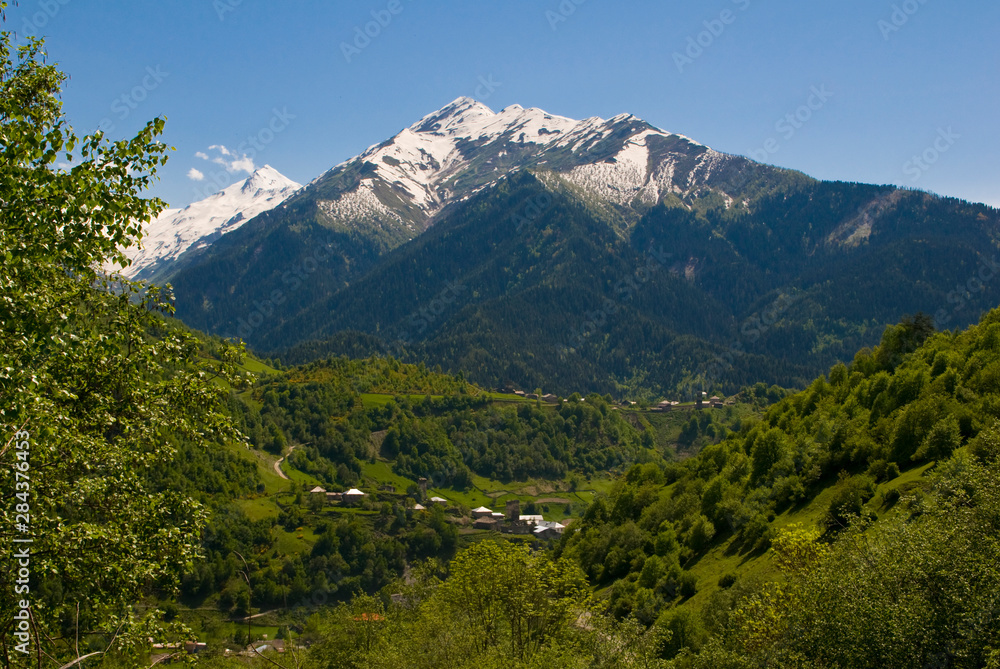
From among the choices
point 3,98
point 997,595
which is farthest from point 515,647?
point 3,98

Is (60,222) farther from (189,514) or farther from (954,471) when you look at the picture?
(954,471)

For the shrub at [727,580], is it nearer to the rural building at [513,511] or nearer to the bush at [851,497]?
the bush at [851,497]

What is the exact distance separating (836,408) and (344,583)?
111481 mm

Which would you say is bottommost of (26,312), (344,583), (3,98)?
(344,583)

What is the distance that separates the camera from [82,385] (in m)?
14.2

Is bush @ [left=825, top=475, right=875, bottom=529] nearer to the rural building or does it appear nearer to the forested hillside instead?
the forested hillside

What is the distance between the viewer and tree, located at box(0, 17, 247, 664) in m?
12.2

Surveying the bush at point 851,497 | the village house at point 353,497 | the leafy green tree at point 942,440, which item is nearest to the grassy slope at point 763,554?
the bush at point 851,497

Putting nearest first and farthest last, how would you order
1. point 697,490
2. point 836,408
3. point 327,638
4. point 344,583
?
point 327,638, point 836,408, point 697,490, point 344,583

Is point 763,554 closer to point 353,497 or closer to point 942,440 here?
point 942,440

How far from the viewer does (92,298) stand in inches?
584

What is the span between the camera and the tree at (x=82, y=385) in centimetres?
1222

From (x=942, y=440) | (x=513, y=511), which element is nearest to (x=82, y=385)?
(x=942, y=440)

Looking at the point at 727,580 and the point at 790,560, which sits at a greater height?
the point at 790,560
